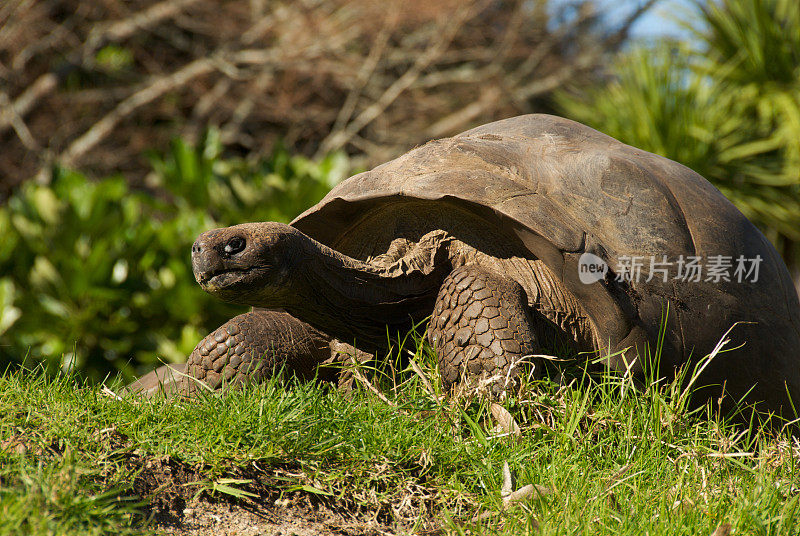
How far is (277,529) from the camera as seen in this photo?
175 cm

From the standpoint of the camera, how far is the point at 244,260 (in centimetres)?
219

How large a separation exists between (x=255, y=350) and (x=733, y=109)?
6783 mm

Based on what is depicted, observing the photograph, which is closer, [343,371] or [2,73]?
[343,371]

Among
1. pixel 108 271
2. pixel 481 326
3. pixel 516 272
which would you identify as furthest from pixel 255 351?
pixel 108 271

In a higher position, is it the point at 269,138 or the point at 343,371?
the point at 343,371

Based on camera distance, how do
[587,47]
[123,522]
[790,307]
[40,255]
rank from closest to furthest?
[123,522] < [790,307] < [40,255] < [587,47]

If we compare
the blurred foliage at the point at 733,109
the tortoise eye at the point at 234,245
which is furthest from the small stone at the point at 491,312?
the blurred foliage at the point at 733,109

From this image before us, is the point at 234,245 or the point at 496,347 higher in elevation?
the point at 234,245

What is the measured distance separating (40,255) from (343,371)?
344 centimetres

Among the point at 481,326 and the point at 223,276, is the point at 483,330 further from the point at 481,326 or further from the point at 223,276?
the point at 223,276

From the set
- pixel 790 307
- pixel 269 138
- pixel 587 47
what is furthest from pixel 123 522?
pixel 587 47

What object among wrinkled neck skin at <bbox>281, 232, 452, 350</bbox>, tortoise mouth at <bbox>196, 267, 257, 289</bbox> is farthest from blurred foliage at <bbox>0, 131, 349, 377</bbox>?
tortoise mouth at <bbox>196, 267, 257, 289</bbox>

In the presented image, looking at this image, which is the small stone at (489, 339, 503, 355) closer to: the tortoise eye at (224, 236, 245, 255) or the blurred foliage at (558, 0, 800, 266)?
the tortoise eye at (224, 236, 245, 255)

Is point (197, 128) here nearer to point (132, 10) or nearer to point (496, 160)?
point (132, 10)
